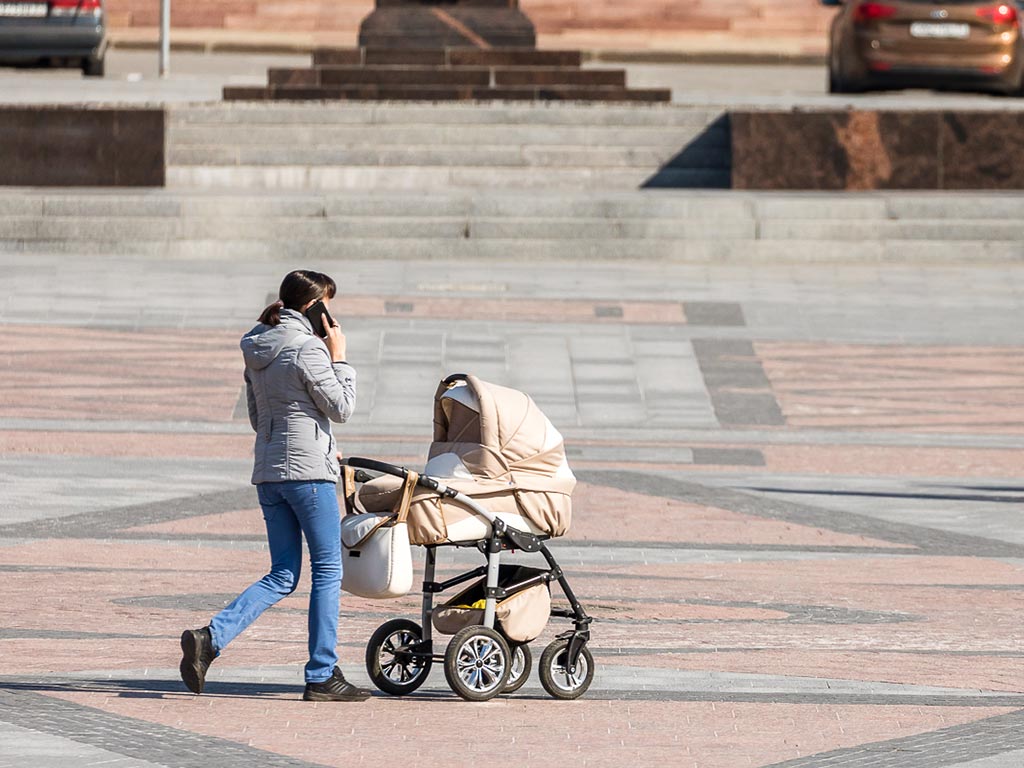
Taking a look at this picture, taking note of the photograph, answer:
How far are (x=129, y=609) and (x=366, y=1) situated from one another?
96.5ft

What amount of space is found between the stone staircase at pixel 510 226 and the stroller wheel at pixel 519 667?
13.6m

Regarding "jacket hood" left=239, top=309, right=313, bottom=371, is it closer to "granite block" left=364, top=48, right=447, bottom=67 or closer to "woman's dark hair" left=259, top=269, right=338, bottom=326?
"woman's dark hair" left=259, top=269, right=338, bottom=326

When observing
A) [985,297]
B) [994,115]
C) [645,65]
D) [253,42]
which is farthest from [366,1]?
[985,297]

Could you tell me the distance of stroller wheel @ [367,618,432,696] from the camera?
770cm

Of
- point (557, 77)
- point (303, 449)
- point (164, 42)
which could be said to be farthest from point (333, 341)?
point (164, 42)

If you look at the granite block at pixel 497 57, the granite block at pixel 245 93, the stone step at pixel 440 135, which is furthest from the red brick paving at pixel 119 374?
the granite block at pixel 497 57

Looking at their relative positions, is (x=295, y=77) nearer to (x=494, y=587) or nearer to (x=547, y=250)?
(x=547, y=250)

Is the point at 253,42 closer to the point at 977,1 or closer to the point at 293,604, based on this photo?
the point at 977,1

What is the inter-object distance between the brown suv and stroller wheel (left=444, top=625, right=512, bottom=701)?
20.8 meters

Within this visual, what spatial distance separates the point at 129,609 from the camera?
9.09m

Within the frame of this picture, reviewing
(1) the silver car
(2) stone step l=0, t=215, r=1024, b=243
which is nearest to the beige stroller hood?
(2) stone step l=0, t=215, r=1024, b=243

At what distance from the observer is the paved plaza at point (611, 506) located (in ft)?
23.2

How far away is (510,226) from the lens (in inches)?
854

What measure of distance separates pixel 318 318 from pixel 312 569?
0.85 meters
